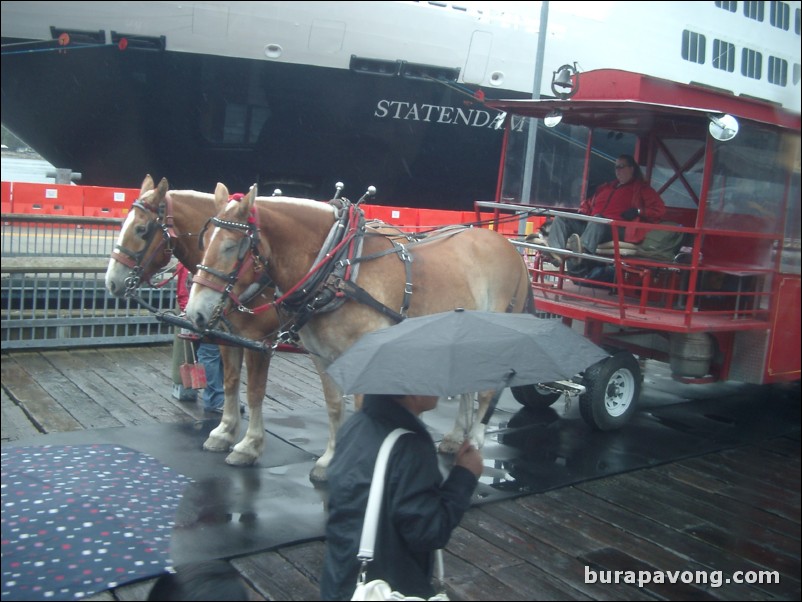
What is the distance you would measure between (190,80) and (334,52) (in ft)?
5.92

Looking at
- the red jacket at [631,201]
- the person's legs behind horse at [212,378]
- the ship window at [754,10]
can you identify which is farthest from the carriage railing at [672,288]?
the person's legs behind horse at [212,378]

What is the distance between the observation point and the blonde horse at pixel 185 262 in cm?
500

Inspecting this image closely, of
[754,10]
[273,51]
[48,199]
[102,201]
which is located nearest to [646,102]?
[754,10]

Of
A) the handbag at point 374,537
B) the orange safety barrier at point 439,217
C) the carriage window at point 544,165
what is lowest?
the handbag at point 374,537

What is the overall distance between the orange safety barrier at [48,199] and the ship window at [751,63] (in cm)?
528

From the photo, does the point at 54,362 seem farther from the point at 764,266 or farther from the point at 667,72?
the point at 667,72

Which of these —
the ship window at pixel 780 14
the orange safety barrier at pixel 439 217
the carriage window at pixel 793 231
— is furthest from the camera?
the orange safety barrier at pixel 439 217

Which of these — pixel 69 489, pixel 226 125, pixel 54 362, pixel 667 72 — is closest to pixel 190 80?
pixel 226 125

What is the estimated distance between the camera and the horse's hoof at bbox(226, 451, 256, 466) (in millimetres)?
4953

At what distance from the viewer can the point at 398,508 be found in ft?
7.28

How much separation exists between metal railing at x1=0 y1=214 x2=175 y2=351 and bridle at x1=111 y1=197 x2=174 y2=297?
224 cm

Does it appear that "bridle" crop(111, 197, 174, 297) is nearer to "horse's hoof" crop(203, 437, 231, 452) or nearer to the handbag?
"horse's hoof" crop(203, 437, 231, 452)

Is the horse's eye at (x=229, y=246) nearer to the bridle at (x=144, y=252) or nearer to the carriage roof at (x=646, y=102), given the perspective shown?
the bridle at (x=144, y=252)

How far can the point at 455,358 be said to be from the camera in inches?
98.2
